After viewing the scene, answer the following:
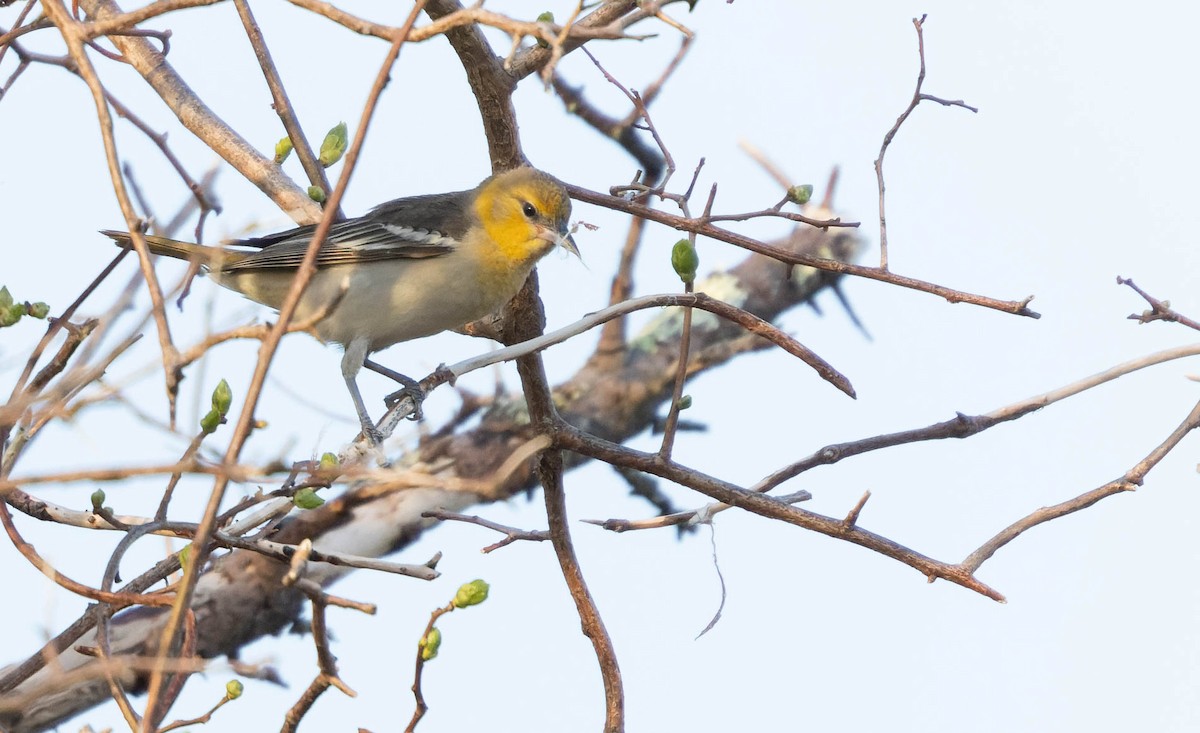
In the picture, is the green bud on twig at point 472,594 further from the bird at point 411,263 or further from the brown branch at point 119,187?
the bird at point 411,263

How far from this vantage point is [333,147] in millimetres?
4602

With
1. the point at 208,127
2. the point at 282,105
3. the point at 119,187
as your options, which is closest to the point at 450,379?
the point at 282,105

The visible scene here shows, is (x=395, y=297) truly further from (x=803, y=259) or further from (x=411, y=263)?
(x=803, y=259)

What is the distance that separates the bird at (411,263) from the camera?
17.3 ft

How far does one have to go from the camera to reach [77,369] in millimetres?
2332

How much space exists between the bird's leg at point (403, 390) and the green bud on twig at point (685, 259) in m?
1.34

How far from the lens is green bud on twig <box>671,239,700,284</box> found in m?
3.64

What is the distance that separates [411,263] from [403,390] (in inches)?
26.8

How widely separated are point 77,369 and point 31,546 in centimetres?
74

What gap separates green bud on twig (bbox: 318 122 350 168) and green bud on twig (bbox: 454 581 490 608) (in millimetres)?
2155

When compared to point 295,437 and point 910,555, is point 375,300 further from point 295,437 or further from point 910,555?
point 295,437

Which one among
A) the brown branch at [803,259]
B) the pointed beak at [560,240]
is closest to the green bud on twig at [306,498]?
the brown branch at [803,259]

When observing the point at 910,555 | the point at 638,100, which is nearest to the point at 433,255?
the point at 638,100

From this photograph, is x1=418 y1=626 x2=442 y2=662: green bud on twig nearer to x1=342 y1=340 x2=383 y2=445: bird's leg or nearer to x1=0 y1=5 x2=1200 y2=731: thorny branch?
x1=0 y1=5 x2=1200 y2=731: thorny branch
